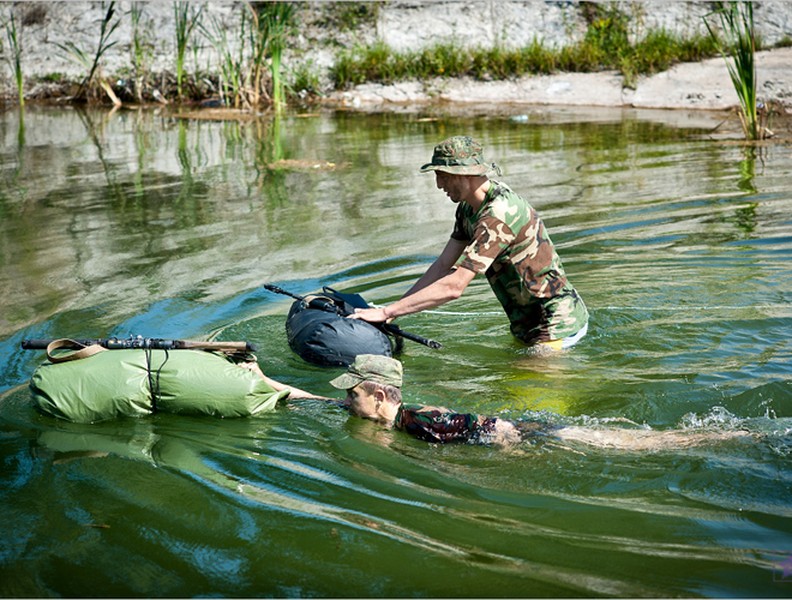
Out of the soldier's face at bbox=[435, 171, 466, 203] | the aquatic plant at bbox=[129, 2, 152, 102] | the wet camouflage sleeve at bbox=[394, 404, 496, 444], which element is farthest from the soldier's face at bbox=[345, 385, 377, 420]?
the aquatic plant at bbox=[129, 2, 152, 102]

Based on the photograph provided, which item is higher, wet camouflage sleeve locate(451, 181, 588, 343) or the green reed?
the green reed

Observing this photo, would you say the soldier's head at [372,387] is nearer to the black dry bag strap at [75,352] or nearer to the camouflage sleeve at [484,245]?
the camouflage sleeve at [484,245]

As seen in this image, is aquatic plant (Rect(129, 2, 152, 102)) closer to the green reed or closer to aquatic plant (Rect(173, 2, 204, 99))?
aquatic plant (Rect(173, 2, 204, 99))

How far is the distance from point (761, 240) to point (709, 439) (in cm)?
425

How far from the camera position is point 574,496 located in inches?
178

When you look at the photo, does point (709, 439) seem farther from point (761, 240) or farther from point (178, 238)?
point (178, 238)

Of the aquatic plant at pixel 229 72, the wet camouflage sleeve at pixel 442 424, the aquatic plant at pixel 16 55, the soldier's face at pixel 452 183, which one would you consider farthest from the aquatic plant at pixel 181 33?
the wet camouflage sleeve at pixel 442 424

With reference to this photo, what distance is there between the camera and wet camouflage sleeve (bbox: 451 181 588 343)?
596 centimetres

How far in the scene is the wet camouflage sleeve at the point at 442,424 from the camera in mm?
5133

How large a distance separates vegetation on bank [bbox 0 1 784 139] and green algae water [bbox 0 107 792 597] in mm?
6072

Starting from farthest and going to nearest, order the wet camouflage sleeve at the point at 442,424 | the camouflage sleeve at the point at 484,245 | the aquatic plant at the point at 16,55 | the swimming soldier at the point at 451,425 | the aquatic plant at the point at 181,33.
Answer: the aquatic plant at the point at 16,55 < the aquatic plant at the point at 181,33 < the camouflage sleeve at the point at 484,245 < the wet camouflage sleeve at the point at 442,424 < the swimming soldier at the point at 451,425

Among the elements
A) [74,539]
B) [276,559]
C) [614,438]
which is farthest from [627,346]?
[74,539]

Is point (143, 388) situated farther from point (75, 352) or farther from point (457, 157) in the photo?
point (457, 157)

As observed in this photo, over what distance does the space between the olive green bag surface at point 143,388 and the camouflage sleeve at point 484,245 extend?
146cm
